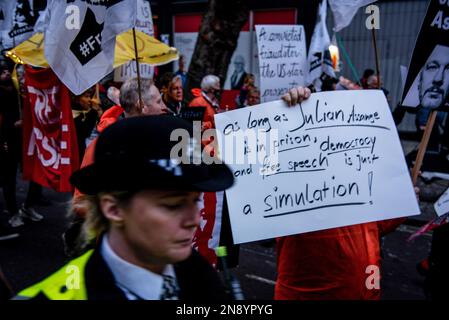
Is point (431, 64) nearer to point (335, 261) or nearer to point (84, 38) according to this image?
point (335, 261)

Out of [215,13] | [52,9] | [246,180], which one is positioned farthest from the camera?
[215,13]

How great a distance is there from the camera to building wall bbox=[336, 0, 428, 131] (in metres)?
11.6

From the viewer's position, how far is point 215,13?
6.58 metres

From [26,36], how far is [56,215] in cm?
244

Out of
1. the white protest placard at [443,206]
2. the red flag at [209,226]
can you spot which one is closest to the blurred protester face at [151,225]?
the red flag at [209,226]

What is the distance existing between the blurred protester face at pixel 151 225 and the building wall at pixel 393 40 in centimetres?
1153

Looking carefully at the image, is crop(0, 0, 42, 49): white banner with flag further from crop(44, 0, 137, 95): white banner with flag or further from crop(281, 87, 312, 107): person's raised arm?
crop(281, 87, 312, 107): person's raised arm

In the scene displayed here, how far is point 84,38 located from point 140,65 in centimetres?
361

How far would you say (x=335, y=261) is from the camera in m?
2.05

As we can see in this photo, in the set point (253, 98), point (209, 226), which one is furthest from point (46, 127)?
point (253, 98)

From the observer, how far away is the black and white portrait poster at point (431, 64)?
2.29 meters

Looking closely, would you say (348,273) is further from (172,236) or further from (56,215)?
(56,215)
